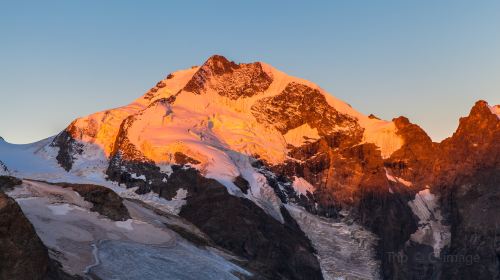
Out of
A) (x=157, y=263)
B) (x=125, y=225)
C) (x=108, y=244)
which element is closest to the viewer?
(x=157, y=263)

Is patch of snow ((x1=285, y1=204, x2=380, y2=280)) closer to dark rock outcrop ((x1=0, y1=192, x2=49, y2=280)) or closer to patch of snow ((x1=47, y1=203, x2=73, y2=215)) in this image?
patch of snow ((x1=47, y1=203, x2=73, y2=215))

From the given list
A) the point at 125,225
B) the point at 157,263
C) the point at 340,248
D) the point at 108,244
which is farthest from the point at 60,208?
the point at 340,248

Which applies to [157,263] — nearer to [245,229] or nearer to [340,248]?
[245,229]

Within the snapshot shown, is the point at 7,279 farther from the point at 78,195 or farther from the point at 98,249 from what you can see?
the point at 78,195

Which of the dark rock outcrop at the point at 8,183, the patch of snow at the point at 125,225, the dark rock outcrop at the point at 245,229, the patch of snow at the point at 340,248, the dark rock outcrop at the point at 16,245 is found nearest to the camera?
the dark rock outcrop at the point at 16,245

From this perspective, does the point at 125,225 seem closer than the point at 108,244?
No

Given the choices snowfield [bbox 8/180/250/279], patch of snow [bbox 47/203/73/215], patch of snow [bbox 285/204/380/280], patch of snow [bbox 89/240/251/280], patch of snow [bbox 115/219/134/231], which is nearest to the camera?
patch of snow [bbox 89/240/251/280]

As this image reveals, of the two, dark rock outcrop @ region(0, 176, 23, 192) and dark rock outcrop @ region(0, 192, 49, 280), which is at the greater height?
dark rock outcrop @ region(0, 176, 23, 192)

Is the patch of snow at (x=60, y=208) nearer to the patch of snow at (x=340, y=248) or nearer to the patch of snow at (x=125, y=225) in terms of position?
the patch of snow at (x=125, y=225)

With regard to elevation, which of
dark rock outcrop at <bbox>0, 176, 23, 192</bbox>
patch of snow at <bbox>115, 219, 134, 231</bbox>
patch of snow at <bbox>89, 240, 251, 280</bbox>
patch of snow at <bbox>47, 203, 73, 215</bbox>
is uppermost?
dark rock outcrop at <bbox>0, 176, 23, 192</bbox>

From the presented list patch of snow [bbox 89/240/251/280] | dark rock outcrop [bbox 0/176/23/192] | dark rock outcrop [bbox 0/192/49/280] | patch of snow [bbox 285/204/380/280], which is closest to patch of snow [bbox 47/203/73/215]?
dark rock outcrop [bbox 0/176/23/192]

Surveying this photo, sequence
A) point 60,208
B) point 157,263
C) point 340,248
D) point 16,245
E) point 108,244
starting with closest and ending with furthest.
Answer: point 16,245, point 157,263, point 108,244, point 60,208, point 340,248

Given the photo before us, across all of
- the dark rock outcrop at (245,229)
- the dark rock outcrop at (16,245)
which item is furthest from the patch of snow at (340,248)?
the dark rock outcrop at (16,245)

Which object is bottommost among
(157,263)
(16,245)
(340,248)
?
(157,263)
